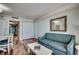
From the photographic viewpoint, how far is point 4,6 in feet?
5.16

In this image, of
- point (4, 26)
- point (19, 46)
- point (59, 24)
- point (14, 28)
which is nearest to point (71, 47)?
point (59, 24)

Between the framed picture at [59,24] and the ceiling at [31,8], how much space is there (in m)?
0.22

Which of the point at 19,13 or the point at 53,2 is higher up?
the point at 53,2

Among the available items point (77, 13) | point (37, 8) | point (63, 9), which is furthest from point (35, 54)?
point (77, 13)

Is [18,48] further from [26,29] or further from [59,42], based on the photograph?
[59,42]

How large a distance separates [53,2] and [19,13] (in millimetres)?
703

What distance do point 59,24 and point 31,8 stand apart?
65 centimetres

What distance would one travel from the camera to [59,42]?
1.65 metres

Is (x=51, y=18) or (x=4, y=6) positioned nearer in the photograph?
(x=4, y=6)

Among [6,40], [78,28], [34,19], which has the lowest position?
[6,40]

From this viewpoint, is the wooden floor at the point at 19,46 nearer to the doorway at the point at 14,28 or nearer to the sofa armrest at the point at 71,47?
the doorway at the point at 14,28

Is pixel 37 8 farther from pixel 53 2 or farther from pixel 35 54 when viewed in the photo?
pixel 35 54

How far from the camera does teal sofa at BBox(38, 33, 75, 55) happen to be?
1.54m

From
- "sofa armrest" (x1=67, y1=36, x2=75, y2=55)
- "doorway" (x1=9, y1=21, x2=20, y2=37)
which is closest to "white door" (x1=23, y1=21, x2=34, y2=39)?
"doorway" (x1=9, y1=21, x2=20, y2=37)
